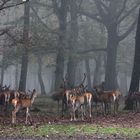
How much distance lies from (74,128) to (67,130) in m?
0.53

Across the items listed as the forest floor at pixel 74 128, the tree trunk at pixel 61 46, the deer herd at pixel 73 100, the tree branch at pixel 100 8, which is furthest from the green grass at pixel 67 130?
the tree branch at pixel 100 8

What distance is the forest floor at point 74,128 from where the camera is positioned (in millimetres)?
15602

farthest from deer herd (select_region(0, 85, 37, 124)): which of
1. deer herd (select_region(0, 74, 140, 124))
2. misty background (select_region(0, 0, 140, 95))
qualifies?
misty background (select_region(0, 0, 140, 95))

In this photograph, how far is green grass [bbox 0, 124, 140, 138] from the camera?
1614 cm

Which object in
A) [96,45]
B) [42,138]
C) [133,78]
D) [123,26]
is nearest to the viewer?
[42,138]

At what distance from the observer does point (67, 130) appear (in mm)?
16812

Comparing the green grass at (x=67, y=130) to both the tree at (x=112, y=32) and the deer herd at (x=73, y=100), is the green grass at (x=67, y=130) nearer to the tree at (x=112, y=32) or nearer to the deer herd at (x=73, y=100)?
the deer herd at (x=73, y=100)

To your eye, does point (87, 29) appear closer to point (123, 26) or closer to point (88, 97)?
point (123, 26)

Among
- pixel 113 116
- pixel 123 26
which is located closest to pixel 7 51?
pixel 113 116

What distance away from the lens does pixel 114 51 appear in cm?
4462

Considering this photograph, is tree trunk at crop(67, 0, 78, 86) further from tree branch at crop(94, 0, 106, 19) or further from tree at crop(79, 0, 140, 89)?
tree at crop(79, 0, 140, 89)

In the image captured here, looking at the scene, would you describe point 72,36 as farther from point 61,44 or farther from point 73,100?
point 73,100

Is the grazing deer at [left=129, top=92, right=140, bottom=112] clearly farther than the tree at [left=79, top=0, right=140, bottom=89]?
No

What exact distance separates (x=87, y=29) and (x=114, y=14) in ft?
19.1
